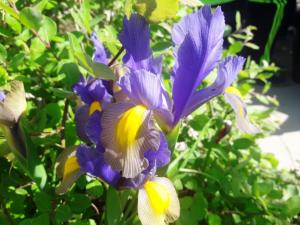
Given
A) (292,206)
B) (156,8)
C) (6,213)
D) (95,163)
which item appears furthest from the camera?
(292,206)

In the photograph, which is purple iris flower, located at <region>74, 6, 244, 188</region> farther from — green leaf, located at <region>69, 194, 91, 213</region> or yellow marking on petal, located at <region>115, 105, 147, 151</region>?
green leaf, located at <region>69, 194, 91, 213</region>

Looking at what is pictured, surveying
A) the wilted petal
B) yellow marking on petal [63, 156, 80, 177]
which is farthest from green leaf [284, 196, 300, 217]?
the wilted petal

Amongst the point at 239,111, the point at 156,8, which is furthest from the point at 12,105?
the point at 239,111

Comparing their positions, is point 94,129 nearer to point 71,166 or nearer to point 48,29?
point 71,166

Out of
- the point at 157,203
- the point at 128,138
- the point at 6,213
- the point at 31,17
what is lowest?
the point at 6,213

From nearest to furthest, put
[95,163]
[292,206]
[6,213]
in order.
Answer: [95,163] → [6,213] → [292,206]

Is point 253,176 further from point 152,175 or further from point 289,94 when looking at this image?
point 289,94

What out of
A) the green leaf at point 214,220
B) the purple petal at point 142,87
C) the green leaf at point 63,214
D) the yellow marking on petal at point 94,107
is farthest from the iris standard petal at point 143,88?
the green leaf at point 214,220
